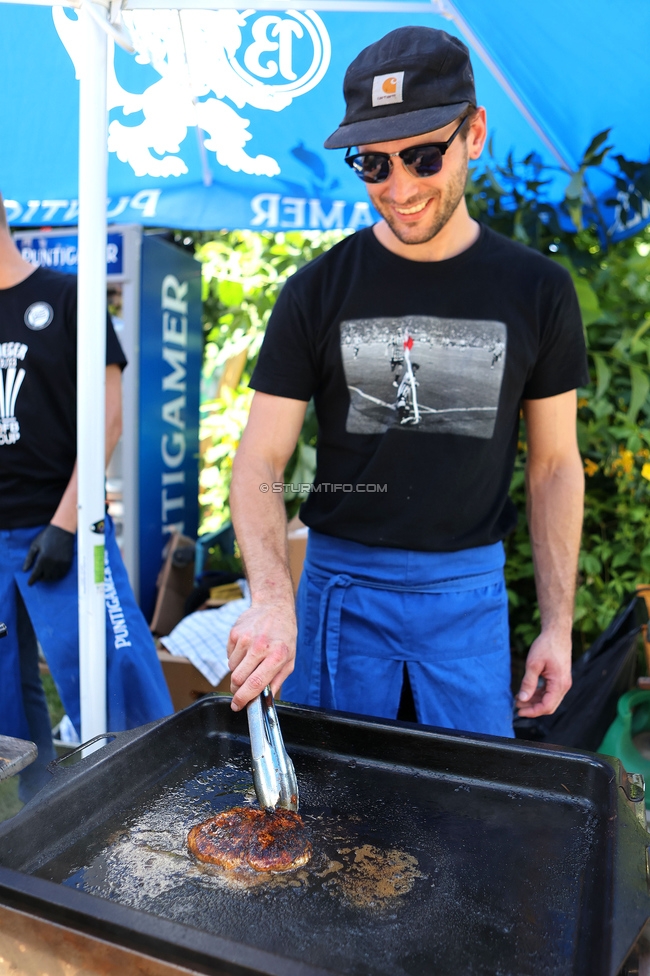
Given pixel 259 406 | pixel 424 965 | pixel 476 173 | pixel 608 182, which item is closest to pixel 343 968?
pixel 424 965

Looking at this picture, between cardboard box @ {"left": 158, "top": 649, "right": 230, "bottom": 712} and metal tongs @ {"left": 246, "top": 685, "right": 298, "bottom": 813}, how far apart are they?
7.28ft

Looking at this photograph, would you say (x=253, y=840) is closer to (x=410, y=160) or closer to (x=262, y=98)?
(x=410, y=160)

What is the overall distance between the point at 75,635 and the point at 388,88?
180 centimetres

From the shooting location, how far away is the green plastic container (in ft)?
8.94

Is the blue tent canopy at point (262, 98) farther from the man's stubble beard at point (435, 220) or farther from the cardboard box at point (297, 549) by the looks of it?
the cardboard box at point (297, 549)

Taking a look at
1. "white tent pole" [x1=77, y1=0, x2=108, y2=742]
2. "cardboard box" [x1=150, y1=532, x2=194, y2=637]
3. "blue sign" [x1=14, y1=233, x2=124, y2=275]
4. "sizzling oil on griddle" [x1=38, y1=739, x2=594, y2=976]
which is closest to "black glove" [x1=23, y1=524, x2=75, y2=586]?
"white tent pole" [x1=77, y1=0, x2=108, y2=742]

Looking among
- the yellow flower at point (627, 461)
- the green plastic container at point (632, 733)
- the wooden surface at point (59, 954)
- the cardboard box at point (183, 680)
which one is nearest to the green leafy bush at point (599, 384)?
the yellow flower at point (627, 461)

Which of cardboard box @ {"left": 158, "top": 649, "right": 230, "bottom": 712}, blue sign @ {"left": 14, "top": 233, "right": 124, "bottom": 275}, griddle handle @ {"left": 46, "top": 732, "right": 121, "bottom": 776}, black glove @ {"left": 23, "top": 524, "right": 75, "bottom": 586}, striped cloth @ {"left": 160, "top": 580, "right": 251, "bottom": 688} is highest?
blue sign @ {"left": 14, "top": 233, "right": 124, "bottom": 275}

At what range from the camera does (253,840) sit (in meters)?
1.11

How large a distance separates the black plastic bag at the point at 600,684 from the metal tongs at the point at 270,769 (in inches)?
71.6

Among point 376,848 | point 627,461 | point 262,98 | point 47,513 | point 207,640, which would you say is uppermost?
point 262,98

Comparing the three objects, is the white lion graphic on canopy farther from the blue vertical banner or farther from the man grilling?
the blue vertical banner

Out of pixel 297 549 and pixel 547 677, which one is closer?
pixel 547 677

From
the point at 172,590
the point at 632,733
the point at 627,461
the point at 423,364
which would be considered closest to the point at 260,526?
the point at 423,364
